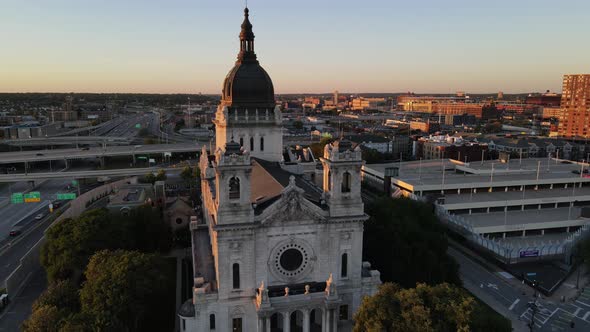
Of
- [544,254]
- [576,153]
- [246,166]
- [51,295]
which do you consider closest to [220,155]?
[246,166]

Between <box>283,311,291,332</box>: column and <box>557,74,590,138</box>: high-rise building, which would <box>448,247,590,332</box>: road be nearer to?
<box>283,311,291,332</box>: column

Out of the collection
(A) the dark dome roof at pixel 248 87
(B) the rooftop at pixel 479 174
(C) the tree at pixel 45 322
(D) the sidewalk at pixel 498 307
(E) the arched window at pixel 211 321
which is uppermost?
(A) the dark dome roof at pixel 248 87

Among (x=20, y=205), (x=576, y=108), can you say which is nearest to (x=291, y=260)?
(x=20, y=205)

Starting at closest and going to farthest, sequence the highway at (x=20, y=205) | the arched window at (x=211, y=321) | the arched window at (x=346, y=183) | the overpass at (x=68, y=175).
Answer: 1. the arched window at (x=211, y=321)
2. the arched window at (x=346, y=183)
3. the highway at (x=20, y=205)
4. the overpass at (x=68, y=175)

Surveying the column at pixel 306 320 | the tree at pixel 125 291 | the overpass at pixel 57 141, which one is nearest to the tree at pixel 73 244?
the tree at pixel 125 291

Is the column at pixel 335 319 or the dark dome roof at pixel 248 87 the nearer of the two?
the column at pixel 335 319

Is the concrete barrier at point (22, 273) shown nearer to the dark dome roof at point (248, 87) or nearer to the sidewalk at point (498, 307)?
the dark dome roof at point (248, 87)

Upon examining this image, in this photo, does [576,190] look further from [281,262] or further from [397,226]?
[281,262]
